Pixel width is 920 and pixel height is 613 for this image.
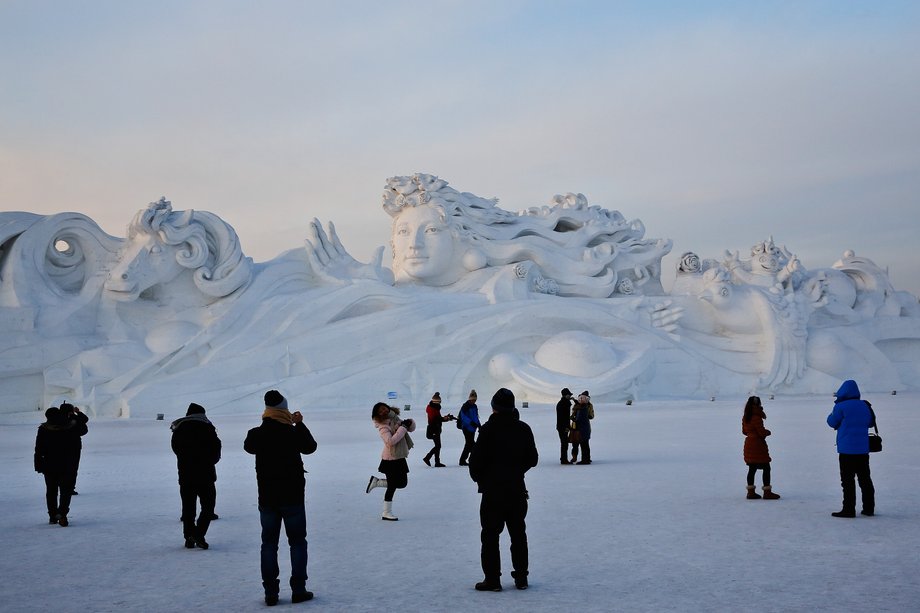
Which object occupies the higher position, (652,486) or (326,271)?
(326,271)

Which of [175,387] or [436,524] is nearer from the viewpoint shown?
[436,524]

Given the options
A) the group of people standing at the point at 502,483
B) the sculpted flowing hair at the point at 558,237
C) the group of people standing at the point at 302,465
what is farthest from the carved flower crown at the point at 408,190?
the group of people standing at the point at 502,483

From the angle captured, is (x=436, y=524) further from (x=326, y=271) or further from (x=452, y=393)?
(x=326, y=271)

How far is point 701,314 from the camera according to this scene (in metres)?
28.0

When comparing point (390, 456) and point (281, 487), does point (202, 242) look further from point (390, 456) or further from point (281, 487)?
point (281, 487)

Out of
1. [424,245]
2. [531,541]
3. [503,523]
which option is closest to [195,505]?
[531,541]

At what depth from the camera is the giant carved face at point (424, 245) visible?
1052 inches

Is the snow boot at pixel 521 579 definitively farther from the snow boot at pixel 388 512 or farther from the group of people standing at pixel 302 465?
the snow boot at pixel 388 512

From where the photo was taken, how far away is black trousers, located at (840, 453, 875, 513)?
27.6 ft

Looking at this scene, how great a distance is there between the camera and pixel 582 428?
12.8 metres

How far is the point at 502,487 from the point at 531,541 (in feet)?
4.87

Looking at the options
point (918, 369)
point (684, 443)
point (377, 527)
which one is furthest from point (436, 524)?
point (918, 369)

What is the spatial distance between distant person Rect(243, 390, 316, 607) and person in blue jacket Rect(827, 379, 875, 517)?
436 cm

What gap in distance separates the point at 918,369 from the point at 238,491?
82.9ft
